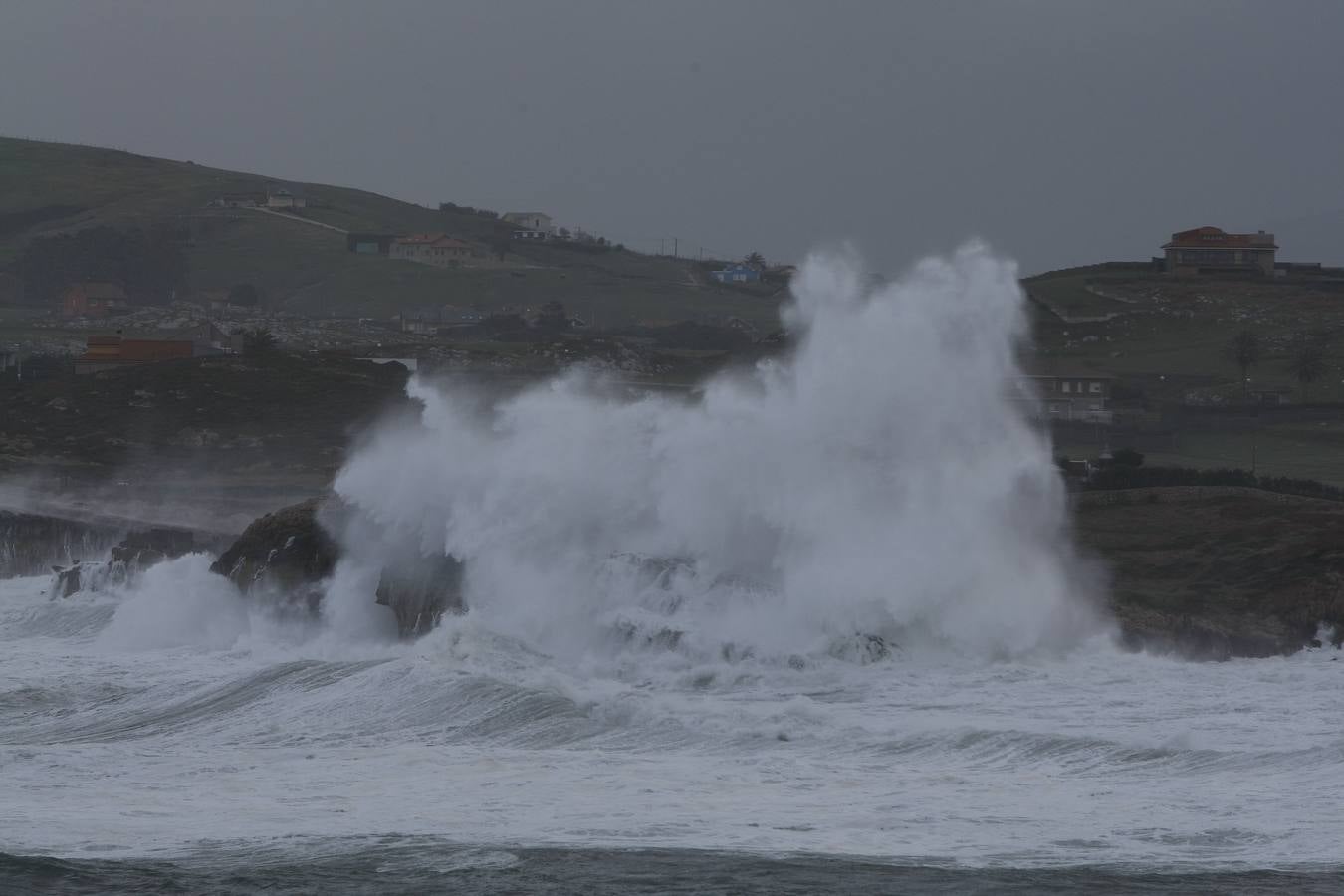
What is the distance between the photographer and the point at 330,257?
156000mm

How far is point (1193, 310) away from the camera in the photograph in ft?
294

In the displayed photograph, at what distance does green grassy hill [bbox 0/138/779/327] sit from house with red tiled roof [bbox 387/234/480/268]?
3.31 meters

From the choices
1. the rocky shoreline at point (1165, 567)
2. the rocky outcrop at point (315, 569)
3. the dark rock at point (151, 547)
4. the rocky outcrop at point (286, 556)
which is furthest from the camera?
the dark rock at point (151, 547)

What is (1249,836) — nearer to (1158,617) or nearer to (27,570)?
(1158,617)

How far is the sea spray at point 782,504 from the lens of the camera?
24.0 m

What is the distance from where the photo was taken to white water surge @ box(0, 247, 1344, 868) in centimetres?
1609

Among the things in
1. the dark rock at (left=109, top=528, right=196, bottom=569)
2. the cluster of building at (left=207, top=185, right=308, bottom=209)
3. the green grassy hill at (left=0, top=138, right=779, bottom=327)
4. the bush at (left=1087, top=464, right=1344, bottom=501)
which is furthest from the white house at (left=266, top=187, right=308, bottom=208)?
the bush at (left=1087, top=464, right=1344, bottom=501)

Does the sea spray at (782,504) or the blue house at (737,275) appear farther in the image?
the blue house at (737,275)

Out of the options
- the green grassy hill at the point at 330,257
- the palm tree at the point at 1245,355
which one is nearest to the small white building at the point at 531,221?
the green grassy hill at the point at 330,257

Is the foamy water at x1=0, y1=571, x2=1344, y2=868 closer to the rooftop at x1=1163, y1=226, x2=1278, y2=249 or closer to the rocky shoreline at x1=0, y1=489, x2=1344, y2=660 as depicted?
the rocky shoreline at x1=0, y1=489, x2=1344, y2=660

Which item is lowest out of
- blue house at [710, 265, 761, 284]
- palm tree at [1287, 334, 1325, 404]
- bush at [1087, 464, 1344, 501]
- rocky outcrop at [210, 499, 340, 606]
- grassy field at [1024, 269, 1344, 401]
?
rocky outcrop at [210, 499, 340, 606]

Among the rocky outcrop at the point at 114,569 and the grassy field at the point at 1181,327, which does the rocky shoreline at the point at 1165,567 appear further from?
the grassy field at the point at 1181,327

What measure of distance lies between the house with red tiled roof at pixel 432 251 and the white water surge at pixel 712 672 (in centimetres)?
12471

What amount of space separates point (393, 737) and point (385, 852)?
15.7 feet
